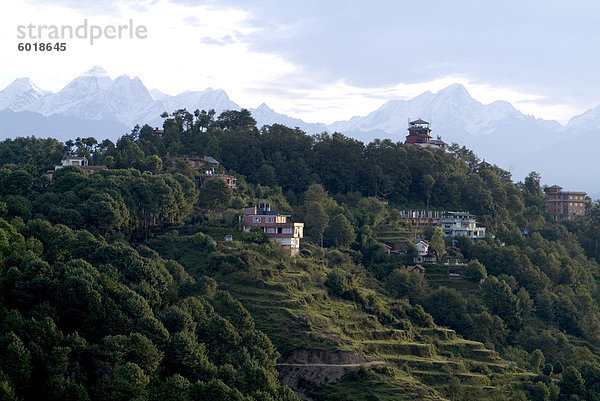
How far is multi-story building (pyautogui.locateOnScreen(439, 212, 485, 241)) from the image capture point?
74.4m

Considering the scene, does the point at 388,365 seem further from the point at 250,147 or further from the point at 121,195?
the point at 250,147

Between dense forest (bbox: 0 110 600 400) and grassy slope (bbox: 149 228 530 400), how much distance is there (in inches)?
5.8

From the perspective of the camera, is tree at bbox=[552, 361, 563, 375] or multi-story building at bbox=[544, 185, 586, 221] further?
multi-story building at bbox=[544, 185, 586, 221]

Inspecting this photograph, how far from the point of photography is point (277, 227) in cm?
5838

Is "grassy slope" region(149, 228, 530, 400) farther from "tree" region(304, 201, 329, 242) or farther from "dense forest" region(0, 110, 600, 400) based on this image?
"tree" region(304, 201, 329, 242)

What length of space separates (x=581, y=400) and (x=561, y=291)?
20.9 metres

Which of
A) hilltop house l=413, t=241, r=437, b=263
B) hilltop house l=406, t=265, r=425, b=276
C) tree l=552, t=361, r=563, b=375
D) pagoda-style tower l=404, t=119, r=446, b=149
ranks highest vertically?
pagoda-style tower l=404, t=119, r=446, b=149

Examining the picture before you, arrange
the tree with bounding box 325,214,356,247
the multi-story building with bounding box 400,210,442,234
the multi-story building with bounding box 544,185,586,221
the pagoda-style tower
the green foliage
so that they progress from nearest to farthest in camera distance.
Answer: the green foliage, the tree with bounding box 325,214,356,247, the multi-story building with bounding box 400,210,442,234, the pagoda-style tower, the multi-story building with bounding box 544,185,586,221

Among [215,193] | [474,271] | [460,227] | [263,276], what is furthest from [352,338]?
[460,227]

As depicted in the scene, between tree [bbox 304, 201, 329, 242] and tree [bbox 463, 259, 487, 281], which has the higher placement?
tree [bbox 304, 201, 329, 242]

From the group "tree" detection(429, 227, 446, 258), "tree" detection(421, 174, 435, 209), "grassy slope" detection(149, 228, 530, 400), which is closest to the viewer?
"grassy slope" detection(149, 228, 530, 400)

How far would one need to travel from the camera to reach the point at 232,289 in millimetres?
49156

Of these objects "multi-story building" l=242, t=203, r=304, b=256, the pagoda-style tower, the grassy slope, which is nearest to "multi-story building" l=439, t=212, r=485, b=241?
the pagoda-style tower

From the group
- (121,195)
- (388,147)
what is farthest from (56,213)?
(388,147)
